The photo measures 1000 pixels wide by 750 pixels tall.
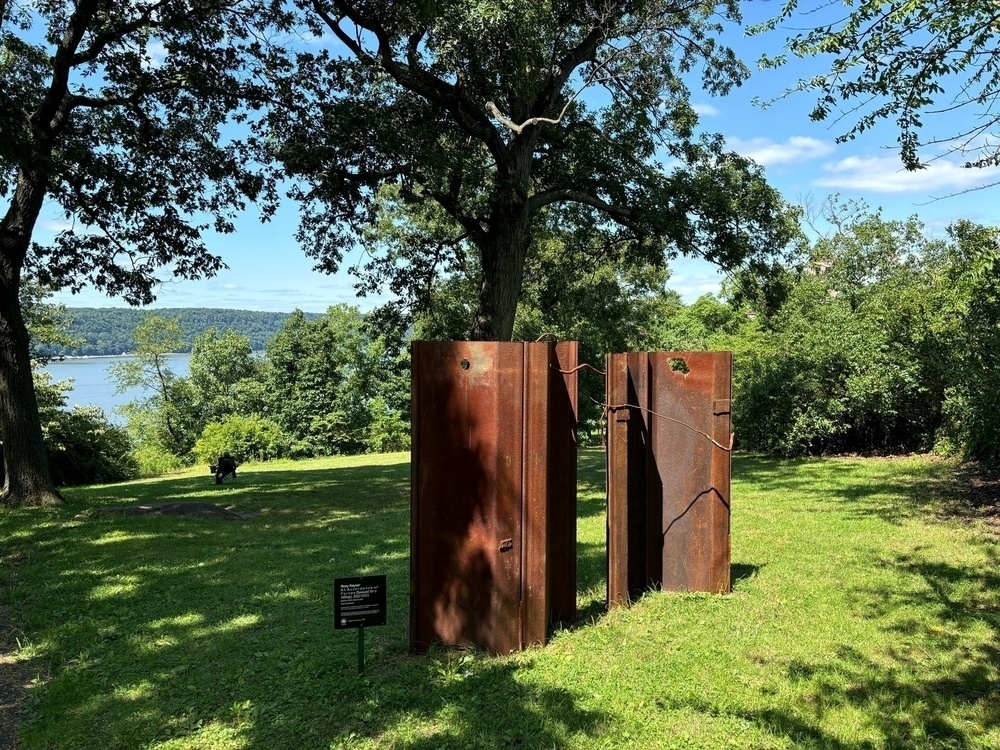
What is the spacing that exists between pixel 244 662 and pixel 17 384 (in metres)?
9.72

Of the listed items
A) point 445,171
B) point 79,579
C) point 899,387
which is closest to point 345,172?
point 445,171

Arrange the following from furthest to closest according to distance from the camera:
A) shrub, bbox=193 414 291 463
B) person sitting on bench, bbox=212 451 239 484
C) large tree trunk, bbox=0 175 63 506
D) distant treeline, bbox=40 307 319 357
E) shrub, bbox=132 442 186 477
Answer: distant treeline, bbox=40 307 319 357
shrub, bbox=193 414 291 463
shrub, bbox=132 442 186 477
person sitting on bench, bbox=212 451 239 484
large tree trunk, bbox=0 175 63 506

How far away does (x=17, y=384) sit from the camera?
1132cm

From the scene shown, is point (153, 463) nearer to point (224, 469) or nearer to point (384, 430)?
point (384, 430)

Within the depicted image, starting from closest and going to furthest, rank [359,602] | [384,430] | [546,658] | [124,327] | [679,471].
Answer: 1. [359,602]
2. [546,658]
3. [679,471]
4. [384,430]
5. [124,327]

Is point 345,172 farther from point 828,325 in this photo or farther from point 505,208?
point 828,325

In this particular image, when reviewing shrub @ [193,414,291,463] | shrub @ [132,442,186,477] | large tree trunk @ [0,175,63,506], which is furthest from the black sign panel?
shrub @ [193,414,291,463]

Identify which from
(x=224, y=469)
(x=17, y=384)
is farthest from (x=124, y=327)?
(x=17, y=384)

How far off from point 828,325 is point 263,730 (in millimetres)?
15468

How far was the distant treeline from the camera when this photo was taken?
4494cm

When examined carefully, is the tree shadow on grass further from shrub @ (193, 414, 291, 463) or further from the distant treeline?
the distant treeline

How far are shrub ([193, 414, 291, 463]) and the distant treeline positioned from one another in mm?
A: 8804

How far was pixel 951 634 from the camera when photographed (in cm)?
443

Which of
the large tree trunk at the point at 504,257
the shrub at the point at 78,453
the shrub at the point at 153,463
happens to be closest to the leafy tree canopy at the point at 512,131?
the large tree trunk at the point at 504,257
